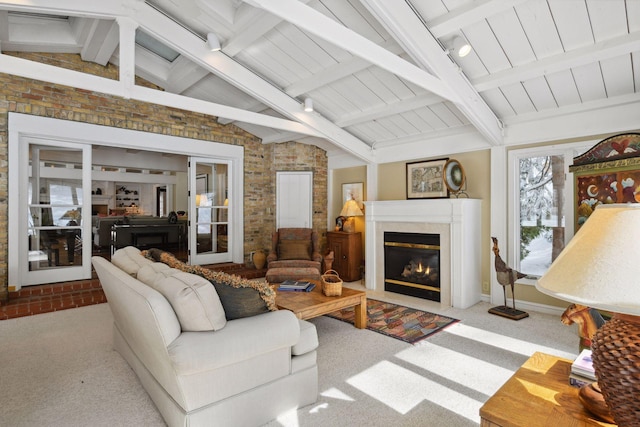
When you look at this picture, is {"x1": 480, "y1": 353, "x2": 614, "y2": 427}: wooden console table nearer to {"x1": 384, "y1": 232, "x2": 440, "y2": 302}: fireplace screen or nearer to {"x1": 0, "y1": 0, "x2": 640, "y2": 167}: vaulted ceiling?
{"x1": 0, "y1": 0, "x2": 640, "y2": 167}: vaulted ceiling

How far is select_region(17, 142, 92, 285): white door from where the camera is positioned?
451 cm

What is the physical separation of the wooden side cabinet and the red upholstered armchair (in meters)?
0.47

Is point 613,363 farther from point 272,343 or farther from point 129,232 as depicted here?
point 129,232

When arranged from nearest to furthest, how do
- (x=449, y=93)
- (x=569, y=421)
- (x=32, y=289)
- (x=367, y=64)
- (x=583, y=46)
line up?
(x=569, y=421) < (x=583, y=46) < (x=449, y=93) < (x=367, y=64) < (x=32, y=289)

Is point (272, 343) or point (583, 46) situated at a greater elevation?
point (583, 46)

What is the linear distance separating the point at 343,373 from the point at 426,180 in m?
3.42

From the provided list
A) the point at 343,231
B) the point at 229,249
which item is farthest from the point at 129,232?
the point at 343,231

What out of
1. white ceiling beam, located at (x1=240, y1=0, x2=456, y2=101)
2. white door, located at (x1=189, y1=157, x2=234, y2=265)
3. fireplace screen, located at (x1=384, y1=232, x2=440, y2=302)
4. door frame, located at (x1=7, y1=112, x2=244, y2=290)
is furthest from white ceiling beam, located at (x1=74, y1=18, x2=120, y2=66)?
fireplace screen, located at (x1=384, y1=232, x2=440, y2=302)

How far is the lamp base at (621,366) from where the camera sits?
35.8 inches

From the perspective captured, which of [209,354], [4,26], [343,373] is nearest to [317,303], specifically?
[343,373]

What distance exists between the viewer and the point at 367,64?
365 centimetres

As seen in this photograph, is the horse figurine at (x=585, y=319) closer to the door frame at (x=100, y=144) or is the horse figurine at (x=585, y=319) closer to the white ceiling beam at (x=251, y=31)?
the white ceiling beam at (x=251, y=31)

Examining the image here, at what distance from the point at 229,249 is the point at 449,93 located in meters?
4.66

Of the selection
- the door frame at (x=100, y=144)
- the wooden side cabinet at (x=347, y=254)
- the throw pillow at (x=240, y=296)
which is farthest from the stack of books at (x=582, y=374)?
the door frame at (x=100, y=144)
